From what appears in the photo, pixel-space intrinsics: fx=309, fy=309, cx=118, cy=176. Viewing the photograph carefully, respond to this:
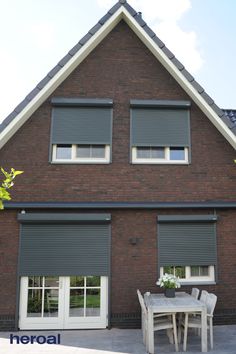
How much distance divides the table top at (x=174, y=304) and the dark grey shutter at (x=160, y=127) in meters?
3.87

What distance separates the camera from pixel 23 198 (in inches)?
312

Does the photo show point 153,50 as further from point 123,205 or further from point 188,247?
point 188,247

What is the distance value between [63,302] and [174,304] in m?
2.90

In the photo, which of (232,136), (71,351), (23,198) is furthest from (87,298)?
(232,136)

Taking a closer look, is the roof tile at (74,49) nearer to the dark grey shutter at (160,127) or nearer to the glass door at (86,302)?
the dark grey shutter at (160,127)

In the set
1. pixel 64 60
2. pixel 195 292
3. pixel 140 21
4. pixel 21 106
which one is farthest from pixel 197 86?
pixel 195 292

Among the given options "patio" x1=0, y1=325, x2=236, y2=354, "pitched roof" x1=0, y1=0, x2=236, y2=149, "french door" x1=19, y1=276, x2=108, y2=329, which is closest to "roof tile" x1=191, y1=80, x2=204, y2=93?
"pitched roof" x1=0, y1=0, x2=236, y2=149

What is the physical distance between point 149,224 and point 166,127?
2.67 metres

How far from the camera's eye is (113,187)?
809 cm

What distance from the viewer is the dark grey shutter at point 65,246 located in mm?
7695

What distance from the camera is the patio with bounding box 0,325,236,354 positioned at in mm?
6059

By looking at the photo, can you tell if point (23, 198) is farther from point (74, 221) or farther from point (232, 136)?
point (232, 136)

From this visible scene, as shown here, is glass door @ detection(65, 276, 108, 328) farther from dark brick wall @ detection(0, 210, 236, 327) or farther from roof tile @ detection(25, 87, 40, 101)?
roof tile @ detection(25, 87, 40, 101)

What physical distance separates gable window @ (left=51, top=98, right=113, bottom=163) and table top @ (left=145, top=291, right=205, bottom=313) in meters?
3.65
